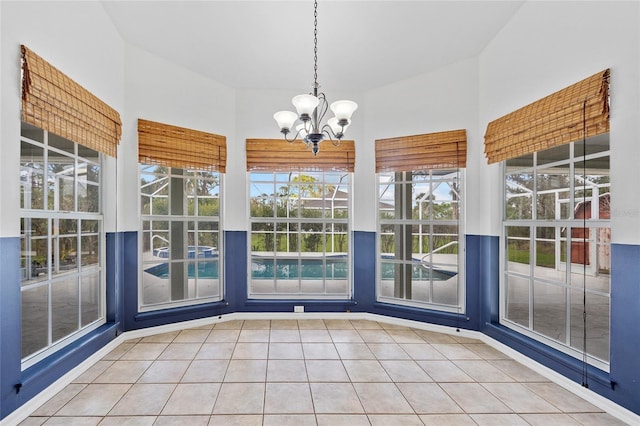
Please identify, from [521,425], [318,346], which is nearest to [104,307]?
[318,346]

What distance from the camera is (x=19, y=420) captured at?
6.71 feet

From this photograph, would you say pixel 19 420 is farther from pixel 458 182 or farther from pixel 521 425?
pixel 458 182

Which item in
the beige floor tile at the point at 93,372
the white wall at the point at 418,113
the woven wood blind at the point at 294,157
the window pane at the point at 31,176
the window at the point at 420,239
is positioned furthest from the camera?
the woven wood blind at the point at 294,157

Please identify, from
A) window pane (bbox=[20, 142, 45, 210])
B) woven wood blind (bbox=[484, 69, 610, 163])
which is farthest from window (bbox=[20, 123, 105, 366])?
woven wood blind (bbox=[484, 69, 610, 163])

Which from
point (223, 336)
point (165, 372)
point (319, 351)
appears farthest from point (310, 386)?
point (223, 336)

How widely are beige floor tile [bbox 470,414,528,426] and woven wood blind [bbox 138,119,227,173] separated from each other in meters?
3.53

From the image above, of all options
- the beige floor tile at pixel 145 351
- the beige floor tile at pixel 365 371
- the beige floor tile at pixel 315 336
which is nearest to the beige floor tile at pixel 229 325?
the beige floor tile at pixel 145 351

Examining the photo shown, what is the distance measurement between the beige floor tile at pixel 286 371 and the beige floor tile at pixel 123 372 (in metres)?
1.08

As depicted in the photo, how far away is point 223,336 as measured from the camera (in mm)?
3539

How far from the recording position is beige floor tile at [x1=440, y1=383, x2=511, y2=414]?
7.25 ft

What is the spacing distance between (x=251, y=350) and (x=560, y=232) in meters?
3.10

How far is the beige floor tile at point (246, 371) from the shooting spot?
8.53ft

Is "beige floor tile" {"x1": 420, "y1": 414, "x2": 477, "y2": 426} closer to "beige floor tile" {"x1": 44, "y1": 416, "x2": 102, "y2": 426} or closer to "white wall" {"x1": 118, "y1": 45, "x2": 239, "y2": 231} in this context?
"beige floor tile" {"x1": 44, "y1": 416, "x2": 102, "y2": 426}

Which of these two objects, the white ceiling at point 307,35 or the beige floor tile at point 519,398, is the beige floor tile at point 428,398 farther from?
the white ceiling at point 307,35
